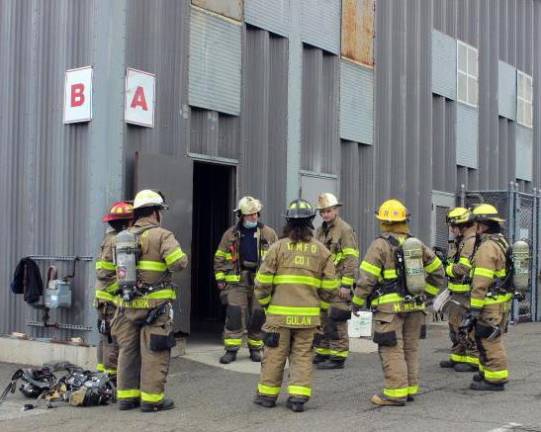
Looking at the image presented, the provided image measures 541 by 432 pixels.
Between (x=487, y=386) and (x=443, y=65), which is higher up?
(x=443, y=65)

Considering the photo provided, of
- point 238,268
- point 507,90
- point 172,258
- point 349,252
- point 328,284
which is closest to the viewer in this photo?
point 172,258

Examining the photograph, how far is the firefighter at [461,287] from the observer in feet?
33.6

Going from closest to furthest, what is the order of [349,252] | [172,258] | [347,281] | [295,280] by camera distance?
[172,258], [295,280], [347,281], [349,252]

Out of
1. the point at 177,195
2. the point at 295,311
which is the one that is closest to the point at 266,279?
the point at 295,311

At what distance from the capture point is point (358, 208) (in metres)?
14.6

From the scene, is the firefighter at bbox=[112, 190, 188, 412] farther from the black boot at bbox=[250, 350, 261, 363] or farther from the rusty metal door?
the black boot at bbox=[250, 350, 261, 363]

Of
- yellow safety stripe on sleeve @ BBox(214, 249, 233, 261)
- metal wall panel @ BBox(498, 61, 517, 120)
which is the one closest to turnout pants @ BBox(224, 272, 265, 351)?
yellow safety stripe on sleeve @ BBox(214, 249, 233, 261)

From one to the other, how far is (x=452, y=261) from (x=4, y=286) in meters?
5.97

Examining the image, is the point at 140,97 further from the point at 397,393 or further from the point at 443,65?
the point at 443,65

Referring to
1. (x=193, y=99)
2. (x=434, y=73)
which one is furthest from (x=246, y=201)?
(x=434, y=73)

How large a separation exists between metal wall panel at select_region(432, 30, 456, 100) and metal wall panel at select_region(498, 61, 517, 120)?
2.25 m

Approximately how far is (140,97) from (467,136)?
9.62 metres

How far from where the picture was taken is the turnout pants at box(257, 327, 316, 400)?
786 centimetres

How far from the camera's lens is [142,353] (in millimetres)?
7906
